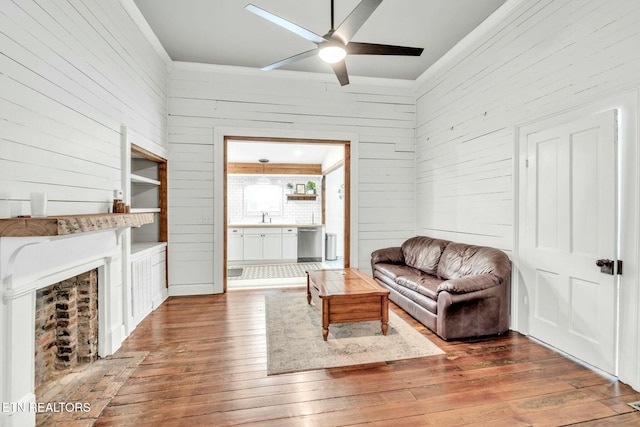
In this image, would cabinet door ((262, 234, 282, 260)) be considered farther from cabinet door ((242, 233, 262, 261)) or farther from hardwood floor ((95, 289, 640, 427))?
hardwood floor ((95, 289, 640, 427))

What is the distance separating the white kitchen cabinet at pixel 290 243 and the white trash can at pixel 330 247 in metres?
0.82

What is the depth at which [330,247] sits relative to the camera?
755 cm

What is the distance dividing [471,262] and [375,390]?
1.88 meters

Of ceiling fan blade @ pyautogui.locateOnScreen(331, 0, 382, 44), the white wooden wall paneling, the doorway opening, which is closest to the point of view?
the white wooden wall paneling

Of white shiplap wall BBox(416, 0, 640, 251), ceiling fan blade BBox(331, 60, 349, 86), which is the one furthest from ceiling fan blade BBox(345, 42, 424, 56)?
white shiplap wall BBox(416, 0, 640, 251)

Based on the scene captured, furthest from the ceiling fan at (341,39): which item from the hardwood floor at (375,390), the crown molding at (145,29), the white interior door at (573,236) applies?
the hardwood floor at (375,390)

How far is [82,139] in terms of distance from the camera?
227 centimetres

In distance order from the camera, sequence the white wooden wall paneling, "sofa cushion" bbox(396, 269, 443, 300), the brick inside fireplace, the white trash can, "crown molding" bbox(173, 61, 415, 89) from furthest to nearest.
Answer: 1. the white trash can
2. "crown molding" bbox(173, 61, 415, 89)
3. "sofa cushion" bbox(396, 269, 443, 300)
4. the brick inside fireplace
5. the white wooden wall paneling

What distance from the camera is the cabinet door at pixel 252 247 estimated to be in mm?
6922

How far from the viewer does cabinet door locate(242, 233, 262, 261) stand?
6.92 metres

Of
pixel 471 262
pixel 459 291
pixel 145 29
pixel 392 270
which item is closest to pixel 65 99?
pixel 145 29

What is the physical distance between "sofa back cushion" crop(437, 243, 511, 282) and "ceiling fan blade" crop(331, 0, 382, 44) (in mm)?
2493

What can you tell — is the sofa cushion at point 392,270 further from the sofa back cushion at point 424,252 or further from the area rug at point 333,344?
the area rug at point 333,344

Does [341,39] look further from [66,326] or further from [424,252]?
[66,326]
